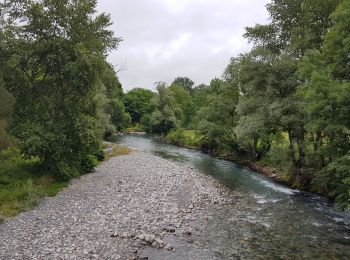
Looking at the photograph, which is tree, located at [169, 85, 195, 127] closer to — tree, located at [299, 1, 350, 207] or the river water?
the river water

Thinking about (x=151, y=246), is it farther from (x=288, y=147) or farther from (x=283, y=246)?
(x=288, y=147)

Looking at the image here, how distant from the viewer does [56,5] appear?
2688 cm

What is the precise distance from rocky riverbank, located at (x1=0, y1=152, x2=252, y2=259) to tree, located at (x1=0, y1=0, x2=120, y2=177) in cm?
376

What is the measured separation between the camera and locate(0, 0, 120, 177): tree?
85.5 feet

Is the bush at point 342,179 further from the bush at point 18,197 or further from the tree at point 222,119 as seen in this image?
the tree at point 222,119

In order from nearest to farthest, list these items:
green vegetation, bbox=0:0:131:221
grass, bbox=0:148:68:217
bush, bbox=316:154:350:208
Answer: grass, bbox=0:148:68:217 < bush, bbox=316:154:350:208 < green vegetation, bbox=0:0:131:221

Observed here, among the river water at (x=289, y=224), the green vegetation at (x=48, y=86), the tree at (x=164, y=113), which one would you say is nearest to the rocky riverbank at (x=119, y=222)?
the river water at (x=289, y=224)

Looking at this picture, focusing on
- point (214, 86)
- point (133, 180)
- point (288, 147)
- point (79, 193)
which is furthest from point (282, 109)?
point (214, 86)

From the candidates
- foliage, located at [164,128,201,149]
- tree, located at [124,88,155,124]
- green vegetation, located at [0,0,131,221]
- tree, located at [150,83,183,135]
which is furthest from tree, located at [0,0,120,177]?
tree, located at [124,88,155,124]

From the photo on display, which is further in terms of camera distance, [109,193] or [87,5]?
[87,5]

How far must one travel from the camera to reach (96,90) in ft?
102

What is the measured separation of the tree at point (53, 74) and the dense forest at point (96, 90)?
0.25 feet

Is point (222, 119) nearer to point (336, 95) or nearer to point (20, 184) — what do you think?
point (336, 95)

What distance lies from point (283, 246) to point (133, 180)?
16289 millimetres
